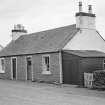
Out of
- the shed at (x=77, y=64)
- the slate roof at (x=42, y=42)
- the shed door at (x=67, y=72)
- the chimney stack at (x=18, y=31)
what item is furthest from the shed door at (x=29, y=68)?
the chimney stack at (x=18, y=31)

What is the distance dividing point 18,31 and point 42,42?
25.0 feet

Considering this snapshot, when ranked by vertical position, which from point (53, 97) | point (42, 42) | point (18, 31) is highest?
point (18, 31)

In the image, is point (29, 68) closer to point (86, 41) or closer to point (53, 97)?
point (86, 41)

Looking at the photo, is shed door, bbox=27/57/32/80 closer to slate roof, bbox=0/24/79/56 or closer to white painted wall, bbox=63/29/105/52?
slate roof, bbox=0/24/79/56

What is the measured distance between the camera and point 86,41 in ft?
85.4

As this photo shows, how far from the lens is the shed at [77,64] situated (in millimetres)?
21922

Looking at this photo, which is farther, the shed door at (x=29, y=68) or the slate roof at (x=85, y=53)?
the shed door at (x=29, y=68)

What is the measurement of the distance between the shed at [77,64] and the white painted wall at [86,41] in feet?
3.36

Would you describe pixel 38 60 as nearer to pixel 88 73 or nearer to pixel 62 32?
pixel 62 32

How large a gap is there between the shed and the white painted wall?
1024 mm

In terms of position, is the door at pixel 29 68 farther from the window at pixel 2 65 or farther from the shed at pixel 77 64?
the window at pixel 2 65

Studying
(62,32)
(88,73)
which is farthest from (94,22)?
(88,73)

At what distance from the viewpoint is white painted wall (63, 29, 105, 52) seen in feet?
81.9

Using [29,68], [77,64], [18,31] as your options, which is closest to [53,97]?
[77,64]
